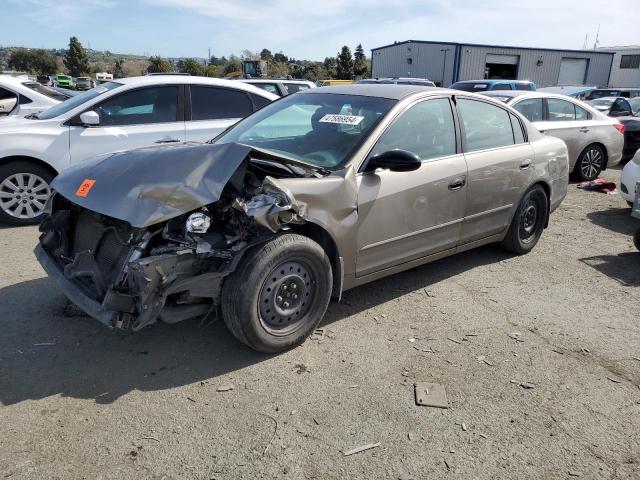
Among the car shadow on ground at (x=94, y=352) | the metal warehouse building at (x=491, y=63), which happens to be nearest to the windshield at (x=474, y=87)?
the car shadow on ground at (x=94, y=352)

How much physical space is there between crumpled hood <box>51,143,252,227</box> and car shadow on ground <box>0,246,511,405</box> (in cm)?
98

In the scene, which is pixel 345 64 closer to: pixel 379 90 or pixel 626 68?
pixel 626 68

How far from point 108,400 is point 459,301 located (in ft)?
9.39

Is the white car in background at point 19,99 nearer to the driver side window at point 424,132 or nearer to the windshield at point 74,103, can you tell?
the windshield at point 74,103

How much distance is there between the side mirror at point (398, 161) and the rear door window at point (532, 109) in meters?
6.02

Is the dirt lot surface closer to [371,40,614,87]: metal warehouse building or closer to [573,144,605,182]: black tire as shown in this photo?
[573,144,605,182]: black tire

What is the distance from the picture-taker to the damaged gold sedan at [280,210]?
120 inches

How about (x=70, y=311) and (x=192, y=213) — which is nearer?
(x=192, y=213)

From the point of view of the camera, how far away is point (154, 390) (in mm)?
3039

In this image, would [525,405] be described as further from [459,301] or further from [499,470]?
[459,301]

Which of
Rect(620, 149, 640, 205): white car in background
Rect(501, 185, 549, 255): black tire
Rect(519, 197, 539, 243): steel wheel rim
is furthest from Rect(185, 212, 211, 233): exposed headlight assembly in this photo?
Rect(620, 149, 640, 205): white car in background

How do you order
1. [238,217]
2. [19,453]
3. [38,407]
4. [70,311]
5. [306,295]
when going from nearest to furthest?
[19,453] < [38,407] < [238,217] < [306,295] < [70,311]

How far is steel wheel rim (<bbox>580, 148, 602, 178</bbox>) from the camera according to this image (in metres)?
9.53

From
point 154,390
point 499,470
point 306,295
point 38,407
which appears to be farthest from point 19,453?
point 499,470
